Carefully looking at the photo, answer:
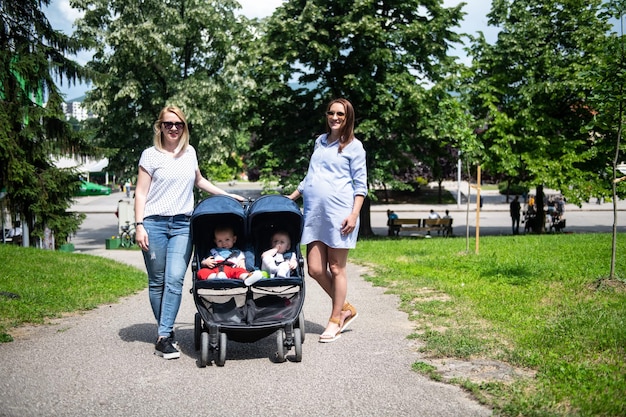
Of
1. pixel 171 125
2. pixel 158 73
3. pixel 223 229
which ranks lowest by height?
pixel 223 229

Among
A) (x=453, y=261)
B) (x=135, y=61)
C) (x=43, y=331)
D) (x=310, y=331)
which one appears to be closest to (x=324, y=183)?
(x=310, y=331)

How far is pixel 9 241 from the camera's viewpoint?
22.4 metres

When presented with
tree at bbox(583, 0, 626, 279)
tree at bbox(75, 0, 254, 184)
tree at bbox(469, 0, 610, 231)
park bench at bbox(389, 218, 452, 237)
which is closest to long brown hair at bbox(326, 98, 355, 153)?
tree at bbox(583, 0, 626, 279)

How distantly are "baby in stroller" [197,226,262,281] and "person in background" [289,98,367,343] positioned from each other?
679 millimetres

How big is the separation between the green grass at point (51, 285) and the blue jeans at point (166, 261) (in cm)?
176

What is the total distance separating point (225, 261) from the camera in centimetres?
588

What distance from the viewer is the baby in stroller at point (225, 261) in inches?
225

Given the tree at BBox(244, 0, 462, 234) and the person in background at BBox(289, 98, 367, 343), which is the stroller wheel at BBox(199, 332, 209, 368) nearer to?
the person in background at BBox(289, 98, 367, 343)

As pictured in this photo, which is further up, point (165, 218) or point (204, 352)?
point (165, 218)

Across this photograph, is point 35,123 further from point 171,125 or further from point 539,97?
point 539,97

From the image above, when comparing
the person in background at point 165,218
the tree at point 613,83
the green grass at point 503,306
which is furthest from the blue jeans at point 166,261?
the tree at point 613,83

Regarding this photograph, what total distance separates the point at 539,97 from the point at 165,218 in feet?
69.5

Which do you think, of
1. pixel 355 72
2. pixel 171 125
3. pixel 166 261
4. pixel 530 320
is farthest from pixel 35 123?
pixel 530 320

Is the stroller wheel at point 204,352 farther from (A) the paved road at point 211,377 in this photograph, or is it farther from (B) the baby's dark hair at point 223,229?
(B) the baby's dark hair at point 223,229
